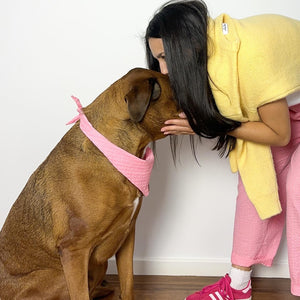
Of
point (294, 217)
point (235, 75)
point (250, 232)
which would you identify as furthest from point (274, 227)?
point (235, 75)

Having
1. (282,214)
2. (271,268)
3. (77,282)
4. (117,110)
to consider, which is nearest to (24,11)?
(117,110)

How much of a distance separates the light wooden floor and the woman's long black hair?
40.7 inches

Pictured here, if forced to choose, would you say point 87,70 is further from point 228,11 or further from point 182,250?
point 182,250

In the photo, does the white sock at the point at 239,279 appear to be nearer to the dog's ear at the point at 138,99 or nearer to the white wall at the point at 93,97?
the white wall at the point at 93,97

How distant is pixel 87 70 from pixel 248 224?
3.66 ft

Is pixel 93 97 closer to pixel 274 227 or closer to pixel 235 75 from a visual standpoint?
pixel 235 75

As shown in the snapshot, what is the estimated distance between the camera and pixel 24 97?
8.99ft

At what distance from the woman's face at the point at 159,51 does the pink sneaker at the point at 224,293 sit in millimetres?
1102

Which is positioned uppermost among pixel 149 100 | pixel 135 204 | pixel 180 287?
pixel 149 100

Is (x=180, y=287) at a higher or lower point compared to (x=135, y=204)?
lower

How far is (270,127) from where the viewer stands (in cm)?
212

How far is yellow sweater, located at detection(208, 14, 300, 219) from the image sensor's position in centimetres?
198

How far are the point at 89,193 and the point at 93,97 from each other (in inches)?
32.5

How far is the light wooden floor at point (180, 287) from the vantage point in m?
2.64
